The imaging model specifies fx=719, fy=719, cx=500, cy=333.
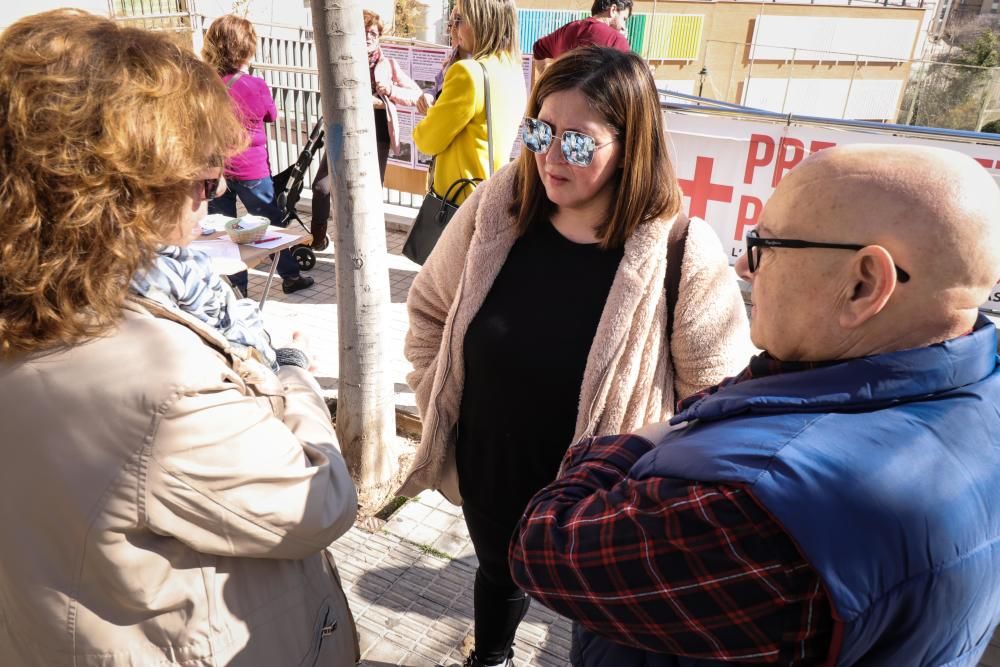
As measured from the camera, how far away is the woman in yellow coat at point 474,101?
11.1 ft

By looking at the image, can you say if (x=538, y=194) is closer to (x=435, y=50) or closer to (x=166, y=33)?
(x=166, y=33)

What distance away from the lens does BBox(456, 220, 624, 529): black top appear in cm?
182

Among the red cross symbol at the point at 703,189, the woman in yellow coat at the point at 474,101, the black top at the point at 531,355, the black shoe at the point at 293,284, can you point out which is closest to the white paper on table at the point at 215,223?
the woman in yellow coat at the point at 474,101

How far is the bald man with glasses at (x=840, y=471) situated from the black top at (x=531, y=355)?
78cm

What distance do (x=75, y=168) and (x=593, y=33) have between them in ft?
15.8

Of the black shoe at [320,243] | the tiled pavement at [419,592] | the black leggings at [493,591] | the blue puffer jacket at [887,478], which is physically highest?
the blue puffer jacket at [887,478]

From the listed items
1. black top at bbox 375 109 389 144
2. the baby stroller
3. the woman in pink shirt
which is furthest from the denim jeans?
black top at bbox 375 109 389 144

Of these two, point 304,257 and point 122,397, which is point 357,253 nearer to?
point 122,397

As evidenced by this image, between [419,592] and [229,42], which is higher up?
[229,42]

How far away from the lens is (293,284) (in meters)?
5.80

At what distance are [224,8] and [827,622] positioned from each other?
1765 centimetres

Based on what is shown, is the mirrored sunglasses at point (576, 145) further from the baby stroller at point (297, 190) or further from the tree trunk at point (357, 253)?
the baby stroller at point (297, 190)

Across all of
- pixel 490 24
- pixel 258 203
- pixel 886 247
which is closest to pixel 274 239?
pixel 490 24

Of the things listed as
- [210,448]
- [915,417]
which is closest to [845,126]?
[915,417]
